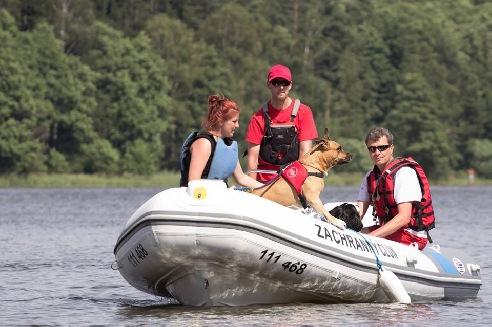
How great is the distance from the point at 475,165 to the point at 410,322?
240 feet

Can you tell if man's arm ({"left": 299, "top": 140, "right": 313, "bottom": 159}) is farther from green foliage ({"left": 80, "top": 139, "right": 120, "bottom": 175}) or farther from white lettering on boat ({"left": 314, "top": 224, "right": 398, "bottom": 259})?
green foliage ({"left": 80, "top": 139, "right": 120, "bottom": 175})

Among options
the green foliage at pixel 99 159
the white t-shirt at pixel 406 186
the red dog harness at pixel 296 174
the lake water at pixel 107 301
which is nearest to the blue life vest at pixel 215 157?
the red dog harness at pixel 296 174

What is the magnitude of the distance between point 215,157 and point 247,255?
0.90 meters

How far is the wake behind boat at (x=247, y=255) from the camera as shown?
1028cm

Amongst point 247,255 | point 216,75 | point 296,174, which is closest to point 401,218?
point 296,174

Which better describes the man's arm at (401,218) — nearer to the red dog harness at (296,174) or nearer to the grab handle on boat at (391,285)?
the grab handle on boat at (391,285)

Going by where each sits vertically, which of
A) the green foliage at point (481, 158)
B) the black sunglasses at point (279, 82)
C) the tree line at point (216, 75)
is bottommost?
the green foliage at point (481, 158)

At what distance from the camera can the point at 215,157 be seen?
35.2ft

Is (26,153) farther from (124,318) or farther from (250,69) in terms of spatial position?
(124,318)

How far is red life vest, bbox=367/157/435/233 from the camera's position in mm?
Result: 11688

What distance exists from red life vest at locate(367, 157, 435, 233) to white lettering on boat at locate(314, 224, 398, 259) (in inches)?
17.2

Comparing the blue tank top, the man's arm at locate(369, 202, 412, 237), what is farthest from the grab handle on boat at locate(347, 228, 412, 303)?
the blue tank top

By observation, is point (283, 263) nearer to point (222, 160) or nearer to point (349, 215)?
point (222, 160)

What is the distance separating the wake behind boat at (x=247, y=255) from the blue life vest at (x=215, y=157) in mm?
439
